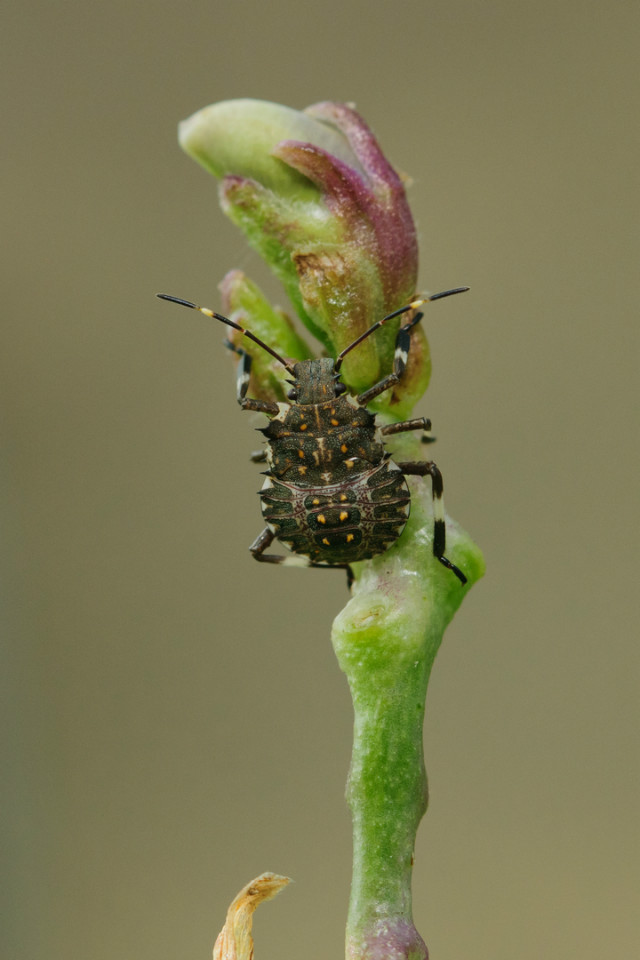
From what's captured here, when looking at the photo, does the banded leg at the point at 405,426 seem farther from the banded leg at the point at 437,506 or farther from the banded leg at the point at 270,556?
the banded leg at the point at 270,556

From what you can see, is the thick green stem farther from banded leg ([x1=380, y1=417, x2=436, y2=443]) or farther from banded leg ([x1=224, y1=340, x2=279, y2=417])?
banded leg ([x1=224, y1=340, x2=279, y2=417])

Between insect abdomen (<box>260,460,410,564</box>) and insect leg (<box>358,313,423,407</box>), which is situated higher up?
insect leg (<box>358,313,423,407</box>)

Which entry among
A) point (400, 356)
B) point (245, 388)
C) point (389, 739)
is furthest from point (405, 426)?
point (389, 739)

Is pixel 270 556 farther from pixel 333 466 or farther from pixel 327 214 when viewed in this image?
pixel 327 214

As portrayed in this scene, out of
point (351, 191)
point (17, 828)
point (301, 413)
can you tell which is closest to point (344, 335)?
point (351, 191)

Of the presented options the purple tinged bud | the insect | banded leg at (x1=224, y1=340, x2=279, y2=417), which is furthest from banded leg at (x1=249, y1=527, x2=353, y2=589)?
the purple tinged bud

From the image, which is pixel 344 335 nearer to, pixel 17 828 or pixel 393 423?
pixel 393 423
